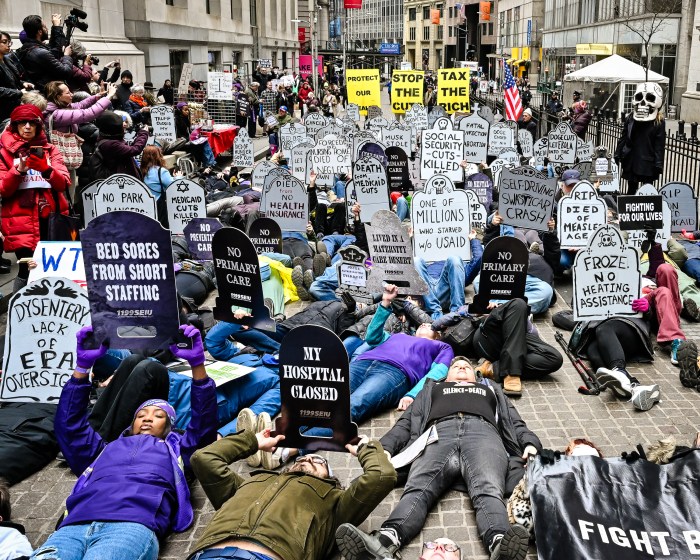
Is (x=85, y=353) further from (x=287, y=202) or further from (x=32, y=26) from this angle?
(x=32, y=26)

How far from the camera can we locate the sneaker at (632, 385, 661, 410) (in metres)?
6.77

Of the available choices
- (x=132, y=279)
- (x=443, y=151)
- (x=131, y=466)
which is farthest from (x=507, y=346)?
(x=443, y=151)

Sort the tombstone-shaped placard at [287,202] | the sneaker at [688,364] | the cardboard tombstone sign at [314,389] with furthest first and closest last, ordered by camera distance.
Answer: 1. the tombstone-shaped placard at [287,202]
2. the sneaker at [688,364]
3. the cardboard tombstone sign at [314,389]

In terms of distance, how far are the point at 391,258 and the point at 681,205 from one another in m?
5.28

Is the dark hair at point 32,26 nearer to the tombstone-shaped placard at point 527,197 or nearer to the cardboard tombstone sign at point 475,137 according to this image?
the tombstone-shaped placard at point 527,197

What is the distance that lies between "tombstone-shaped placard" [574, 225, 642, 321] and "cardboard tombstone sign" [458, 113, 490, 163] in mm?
9018

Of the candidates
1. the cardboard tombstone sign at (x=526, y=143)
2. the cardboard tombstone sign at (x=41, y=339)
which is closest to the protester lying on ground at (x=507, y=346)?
the cardboard tombstone sign at (x=41, y=339)

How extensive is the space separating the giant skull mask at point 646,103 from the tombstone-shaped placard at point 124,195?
29.0ft

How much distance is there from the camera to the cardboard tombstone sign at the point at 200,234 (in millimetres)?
10125

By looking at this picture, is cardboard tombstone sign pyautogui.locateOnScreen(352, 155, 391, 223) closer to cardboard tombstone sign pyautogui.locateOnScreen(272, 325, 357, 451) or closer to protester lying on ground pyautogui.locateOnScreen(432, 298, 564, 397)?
protester lying on ground pyautogui.locateOnScreen(432, 298, 564, 397)

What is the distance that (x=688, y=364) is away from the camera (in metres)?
7.38

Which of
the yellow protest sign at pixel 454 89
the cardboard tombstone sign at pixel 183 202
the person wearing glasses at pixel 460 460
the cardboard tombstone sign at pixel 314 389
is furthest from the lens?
the yellow protest sign at pixel 454 89

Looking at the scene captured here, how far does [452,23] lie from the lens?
4801 inches

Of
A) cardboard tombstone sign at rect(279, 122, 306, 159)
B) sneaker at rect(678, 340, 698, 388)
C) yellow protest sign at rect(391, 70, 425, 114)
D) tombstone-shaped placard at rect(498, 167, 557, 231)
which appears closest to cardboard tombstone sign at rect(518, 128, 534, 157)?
Result: yellow protest sign at rect(391, 70, 425, 114)
